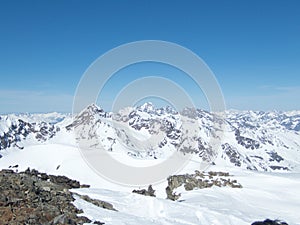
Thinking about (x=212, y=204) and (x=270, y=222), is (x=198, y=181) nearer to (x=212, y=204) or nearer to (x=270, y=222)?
(x=212, y=204)

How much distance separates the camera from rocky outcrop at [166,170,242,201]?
4238cm

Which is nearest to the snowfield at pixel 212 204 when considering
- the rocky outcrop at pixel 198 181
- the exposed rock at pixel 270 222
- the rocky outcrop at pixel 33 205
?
the exposed rock at pixel 270 222

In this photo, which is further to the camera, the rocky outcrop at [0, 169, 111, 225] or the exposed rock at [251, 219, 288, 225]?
the exposed rock at [251, 219, 288, 225]

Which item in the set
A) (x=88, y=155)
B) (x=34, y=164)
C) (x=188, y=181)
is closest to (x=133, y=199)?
(x=188, y=181)

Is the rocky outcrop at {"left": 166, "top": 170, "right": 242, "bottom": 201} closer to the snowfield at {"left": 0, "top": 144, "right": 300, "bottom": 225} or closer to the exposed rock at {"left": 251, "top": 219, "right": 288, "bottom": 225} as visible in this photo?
the snowfield at {"left": 0, "top": 144, "right": 300, "bottom": 225}

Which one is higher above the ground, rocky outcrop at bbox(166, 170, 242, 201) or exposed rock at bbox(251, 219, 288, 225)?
rocky outcrop at bbox(166, 170, 242, 201)

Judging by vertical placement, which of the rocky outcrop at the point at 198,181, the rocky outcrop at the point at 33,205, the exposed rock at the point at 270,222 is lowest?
the rocky outcrop at the point at 33,205

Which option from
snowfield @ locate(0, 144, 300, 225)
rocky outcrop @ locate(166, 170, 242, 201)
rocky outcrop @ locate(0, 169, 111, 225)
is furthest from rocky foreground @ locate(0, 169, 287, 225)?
rocky outcrop @ locate(166, 170, 242, 201)

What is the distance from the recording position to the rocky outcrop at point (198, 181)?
4238cm

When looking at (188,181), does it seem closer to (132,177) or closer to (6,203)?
(132,177)

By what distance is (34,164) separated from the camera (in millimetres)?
73125

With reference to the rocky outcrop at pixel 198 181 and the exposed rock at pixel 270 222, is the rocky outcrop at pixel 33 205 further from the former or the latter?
the rocky outcrop at pixel 198 181

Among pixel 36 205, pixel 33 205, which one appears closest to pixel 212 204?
pixel 36 205

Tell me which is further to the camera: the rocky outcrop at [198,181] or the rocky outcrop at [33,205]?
the rocky outcrop at [198,181]
